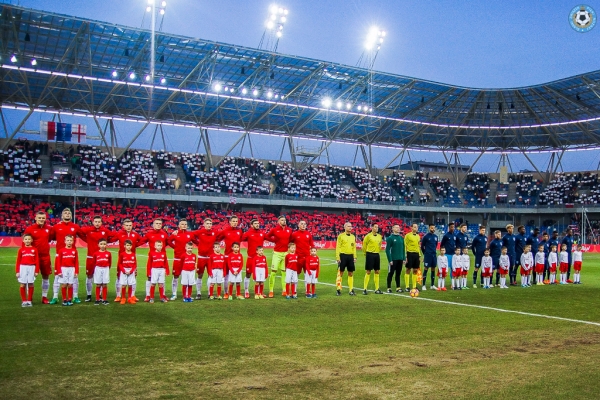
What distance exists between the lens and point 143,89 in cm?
4297

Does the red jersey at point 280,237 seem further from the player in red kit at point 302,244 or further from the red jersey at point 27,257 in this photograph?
the red jersey at point 27,257

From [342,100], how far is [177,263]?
3638 cm

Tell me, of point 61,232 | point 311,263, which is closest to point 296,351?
point 311,263

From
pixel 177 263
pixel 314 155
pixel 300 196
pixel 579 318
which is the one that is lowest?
pixel 579 318

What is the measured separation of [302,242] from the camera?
14719 millimetres

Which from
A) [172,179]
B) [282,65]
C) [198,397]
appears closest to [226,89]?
[282,65]

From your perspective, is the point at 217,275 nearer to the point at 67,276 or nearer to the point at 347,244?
the point at 67,276

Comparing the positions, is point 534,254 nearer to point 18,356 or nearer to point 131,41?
point 18,356

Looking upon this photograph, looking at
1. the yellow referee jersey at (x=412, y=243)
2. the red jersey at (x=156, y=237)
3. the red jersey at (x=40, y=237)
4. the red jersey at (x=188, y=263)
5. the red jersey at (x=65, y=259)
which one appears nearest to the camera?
the red jersey at (x=65, y=259)

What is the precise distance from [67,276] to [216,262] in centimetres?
328

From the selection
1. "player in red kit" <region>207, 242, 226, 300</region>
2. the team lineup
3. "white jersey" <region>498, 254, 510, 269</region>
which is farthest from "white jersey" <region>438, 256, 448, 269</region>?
"player in red kit" <region>207, 242, 226, 300</region>

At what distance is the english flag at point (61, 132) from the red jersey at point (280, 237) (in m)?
32.0

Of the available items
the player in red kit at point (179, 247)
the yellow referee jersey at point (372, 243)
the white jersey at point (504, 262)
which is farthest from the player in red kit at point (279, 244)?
the white jersey at point (504, 262)

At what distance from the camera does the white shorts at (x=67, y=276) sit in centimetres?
1210
